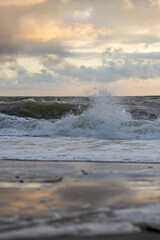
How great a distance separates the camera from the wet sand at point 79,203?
2307 millimetres

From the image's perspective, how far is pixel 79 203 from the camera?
9.78ft

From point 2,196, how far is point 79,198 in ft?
2.50

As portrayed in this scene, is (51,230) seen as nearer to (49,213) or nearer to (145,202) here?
(49,213)

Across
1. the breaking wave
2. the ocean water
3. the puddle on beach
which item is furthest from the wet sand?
the breaking wave

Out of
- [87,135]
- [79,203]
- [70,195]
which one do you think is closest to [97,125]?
[87,135]

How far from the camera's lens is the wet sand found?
2.31 metres

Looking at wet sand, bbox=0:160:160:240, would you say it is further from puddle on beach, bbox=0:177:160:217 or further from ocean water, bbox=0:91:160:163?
ocean water, bbox=0:91:160:163

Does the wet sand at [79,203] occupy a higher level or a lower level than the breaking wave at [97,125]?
lower

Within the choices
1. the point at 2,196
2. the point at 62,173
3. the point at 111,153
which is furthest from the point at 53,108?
the point at 2,196

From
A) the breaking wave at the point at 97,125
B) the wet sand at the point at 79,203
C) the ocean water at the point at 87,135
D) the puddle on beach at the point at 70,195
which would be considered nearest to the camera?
the wet sand at the point at 79,203

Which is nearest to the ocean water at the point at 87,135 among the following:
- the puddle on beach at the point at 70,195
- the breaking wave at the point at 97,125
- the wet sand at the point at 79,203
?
the breaking wave at the point at 97,125

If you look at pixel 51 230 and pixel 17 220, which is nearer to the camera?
pixel 51 230

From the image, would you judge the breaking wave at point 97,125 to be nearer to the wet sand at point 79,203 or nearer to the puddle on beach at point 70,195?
the wet sand at point 79,203

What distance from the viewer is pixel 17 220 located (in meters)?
2.52
